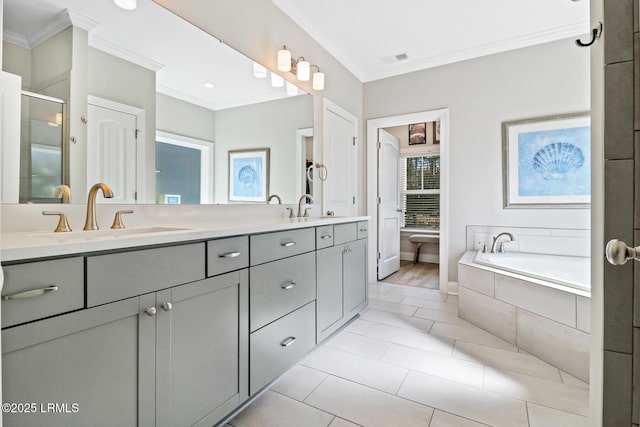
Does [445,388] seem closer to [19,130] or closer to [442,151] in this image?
[19,130]

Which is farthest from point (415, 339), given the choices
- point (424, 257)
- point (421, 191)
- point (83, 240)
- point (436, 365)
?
point (421, 191)

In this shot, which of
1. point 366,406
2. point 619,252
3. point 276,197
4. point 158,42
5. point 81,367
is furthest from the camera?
point 276,197

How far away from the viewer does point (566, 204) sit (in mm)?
2998

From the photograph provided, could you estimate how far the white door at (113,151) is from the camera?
1441 mm

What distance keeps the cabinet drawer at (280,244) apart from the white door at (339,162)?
1.23 metres

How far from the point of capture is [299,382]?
1807mm

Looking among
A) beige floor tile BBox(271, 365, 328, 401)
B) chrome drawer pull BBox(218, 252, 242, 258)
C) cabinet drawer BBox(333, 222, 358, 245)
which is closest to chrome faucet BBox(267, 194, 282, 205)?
cabinet drawer BBox(333, 222, 358, 245)

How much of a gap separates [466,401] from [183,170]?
197cm

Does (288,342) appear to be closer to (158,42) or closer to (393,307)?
(393,307)

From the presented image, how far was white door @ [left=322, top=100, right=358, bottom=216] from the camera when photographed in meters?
3.30

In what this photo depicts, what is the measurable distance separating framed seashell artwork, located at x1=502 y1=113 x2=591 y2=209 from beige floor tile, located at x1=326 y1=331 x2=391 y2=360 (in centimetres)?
203

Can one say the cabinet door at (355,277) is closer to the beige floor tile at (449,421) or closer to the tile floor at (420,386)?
the tile floor at (420,386)

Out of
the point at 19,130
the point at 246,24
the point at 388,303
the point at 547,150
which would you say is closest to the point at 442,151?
the point at 547,150

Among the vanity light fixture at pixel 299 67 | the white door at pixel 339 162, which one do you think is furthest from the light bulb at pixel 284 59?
the white door at pixel 339 162
